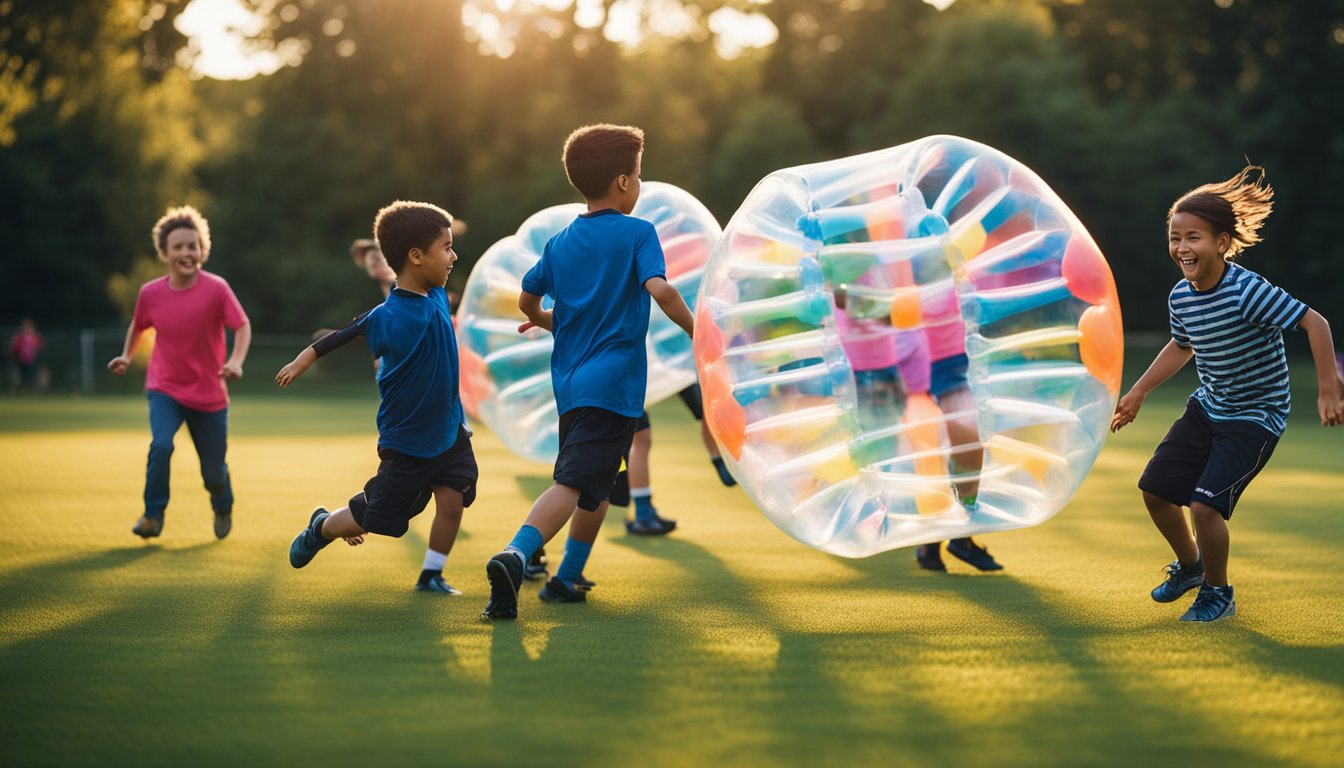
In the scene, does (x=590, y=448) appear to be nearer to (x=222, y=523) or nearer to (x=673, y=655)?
(x=673, y=655)

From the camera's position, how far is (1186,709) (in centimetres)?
374

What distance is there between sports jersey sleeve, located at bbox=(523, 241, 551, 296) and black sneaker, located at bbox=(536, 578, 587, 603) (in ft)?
3.78

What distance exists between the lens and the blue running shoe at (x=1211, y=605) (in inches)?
199

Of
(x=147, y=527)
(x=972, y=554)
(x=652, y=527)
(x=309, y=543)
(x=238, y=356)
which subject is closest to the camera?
(x=309, y=543)

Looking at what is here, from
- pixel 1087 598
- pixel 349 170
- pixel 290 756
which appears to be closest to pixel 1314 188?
pixel 349 170

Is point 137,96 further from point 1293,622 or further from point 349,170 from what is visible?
point 1293,622

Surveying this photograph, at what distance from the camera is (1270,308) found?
4949 mm

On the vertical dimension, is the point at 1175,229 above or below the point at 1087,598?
above

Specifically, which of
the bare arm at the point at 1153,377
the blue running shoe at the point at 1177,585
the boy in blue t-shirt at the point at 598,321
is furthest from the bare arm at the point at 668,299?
the blue running shoe at the point at 1177,585

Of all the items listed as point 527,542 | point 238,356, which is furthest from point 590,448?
point 238,356

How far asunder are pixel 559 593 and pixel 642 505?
2384mm

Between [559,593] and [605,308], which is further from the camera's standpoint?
[559,593]

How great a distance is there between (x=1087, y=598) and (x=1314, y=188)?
32.6 m

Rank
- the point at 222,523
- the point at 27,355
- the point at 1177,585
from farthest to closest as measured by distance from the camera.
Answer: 1. the point at 27,355
2. the point at 222,523
3. the point at 1177,585
